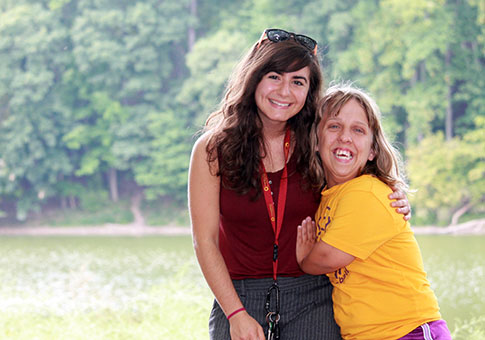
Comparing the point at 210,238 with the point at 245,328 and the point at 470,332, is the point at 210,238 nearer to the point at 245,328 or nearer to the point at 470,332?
the point at 245,328

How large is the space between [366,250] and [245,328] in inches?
13.6

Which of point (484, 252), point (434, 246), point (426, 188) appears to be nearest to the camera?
point (484, 252)

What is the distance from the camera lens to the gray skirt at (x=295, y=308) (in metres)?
1.41

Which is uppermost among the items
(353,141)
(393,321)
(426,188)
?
(353,141)

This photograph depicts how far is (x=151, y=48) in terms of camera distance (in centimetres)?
1454

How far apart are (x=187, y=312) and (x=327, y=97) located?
2.96 meters

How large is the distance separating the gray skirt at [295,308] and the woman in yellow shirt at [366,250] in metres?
0.04

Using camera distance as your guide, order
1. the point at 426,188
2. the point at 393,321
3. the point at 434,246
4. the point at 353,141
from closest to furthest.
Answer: the point at 393,321 → the point at 353,141 → the point at 434,246 → the point at 426,188

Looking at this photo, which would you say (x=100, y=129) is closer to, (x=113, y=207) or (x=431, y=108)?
(x=113, y=207)

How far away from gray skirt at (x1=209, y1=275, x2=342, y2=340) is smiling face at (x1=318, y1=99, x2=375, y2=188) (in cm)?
28

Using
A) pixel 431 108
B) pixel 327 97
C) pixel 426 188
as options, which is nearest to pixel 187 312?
pixel 327 97

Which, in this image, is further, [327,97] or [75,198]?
[75,198]

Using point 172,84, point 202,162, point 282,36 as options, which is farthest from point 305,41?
point 172,84

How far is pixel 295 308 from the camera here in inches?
56.1
